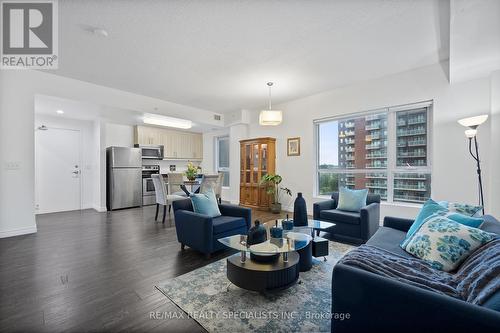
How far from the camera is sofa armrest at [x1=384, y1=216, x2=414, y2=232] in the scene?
253 cm

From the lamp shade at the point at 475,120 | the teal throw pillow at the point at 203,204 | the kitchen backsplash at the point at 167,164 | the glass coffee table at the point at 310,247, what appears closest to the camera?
the glass coffee table at the point at 310,247

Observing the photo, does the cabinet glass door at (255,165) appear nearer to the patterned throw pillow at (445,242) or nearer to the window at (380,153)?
the window at (380,153)

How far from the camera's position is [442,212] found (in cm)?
200

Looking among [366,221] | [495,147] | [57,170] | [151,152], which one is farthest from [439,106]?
[57,170]

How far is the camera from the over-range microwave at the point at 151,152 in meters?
6.54

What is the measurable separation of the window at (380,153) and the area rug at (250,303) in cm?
282

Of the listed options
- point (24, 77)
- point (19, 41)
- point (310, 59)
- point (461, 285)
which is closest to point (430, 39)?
point (310, 59)

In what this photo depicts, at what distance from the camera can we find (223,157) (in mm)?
7965

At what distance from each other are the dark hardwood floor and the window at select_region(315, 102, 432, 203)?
3.25m

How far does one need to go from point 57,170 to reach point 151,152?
2225mm

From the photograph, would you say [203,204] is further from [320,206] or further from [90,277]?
[320,206]

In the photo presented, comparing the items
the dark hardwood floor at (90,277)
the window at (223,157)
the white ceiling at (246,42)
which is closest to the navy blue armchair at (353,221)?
the dark hardwood floor at (90,277)

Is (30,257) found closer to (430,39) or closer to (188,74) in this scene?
(188,74)

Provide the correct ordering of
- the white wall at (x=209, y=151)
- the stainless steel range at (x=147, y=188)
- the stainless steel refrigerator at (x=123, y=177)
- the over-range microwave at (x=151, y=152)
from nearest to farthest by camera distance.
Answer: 1. the stainless steel refrigerator at (x=123, y=177)
2. the stainless steel range at (x=147, y=188)
3. the over-range microwave at (x=151, y=152)
4. the white wall at (x=209, y=151)
